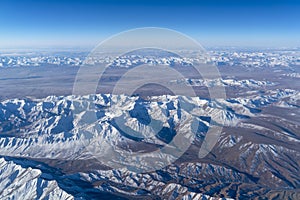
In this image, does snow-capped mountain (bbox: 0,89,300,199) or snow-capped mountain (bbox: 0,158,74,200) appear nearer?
snow-capped mountain (bbox: 0,158,74,200)

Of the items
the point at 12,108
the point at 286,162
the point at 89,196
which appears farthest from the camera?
the point at 12,108

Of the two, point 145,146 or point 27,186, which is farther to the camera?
point 145,146

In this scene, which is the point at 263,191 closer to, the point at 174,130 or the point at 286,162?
the point at 286,162

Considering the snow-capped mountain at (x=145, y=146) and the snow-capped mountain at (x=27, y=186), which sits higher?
the snow-capped mountain at (x=27, y=186)

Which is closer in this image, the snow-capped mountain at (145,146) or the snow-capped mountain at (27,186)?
the snow-capped mountain at (27,186)

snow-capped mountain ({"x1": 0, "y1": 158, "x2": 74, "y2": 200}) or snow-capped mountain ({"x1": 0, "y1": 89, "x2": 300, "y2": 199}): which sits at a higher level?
snow-capped mountain ({"x1": 0, "y1": 158, "x2": 74, "y2": 200})

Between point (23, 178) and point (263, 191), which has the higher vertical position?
point (23, 178)

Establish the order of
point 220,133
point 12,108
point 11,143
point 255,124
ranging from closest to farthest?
1. point 11,143
2. point 220,133
3. point 255,124
4. point 12,108

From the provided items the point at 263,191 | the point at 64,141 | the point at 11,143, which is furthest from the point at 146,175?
the point at 11,143

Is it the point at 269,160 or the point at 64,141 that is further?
the point at 64,141

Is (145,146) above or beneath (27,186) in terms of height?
beneath
